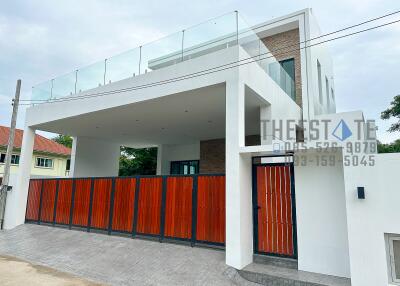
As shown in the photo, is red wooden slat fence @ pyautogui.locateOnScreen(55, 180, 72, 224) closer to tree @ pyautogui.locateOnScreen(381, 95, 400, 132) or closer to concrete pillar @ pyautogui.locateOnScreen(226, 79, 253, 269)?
concrete pillar @ pyautogui.locateOnScreen(226, 79, 253, 269)

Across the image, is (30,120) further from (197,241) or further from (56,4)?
(197,241)

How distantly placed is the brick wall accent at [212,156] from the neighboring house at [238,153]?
0.06m

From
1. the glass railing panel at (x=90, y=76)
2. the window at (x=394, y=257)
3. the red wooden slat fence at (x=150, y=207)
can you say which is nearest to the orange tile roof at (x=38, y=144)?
the glass railing panel at (x=90, y=76)

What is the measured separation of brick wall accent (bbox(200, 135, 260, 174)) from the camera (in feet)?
42.2

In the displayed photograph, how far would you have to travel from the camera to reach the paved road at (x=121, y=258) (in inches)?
199

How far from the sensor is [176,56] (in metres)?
7.65

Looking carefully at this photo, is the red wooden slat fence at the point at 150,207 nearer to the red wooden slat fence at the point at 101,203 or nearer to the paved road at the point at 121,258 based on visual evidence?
the paved road at the point at 121,258

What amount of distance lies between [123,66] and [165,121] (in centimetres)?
245

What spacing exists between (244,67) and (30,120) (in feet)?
30.0

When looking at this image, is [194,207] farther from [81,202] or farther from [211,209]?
[81,202]

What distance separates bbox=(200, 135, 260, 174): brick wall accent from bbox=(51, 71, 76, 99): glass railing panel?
6582 millimetres

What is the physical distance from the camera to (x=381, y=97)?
16938 millimetres

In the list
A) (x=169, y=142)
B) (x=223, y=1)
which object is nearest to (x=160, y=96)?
(x=223, y=1)

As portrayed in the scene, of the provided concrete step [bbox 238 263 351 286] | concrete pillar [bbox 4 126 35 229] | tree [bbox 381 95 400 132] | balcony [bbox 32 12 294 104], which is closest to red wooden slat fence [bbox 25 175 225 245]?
concrete pillar [bbox 4 126 35 229]
